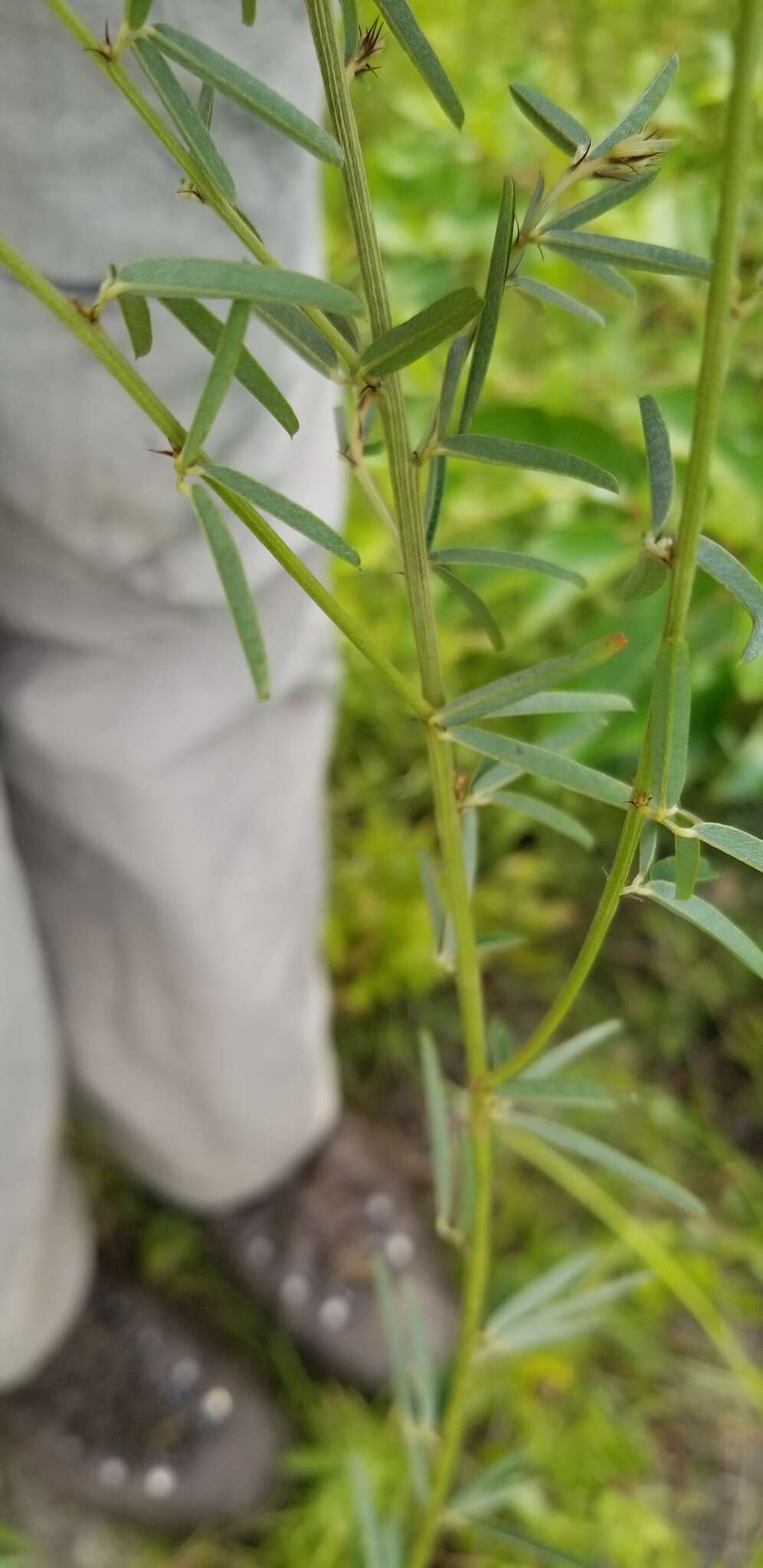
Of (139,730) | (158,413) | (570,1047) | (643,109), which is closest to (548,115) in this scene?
(643,109)

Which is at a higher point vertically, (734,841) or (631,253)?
(631,253)

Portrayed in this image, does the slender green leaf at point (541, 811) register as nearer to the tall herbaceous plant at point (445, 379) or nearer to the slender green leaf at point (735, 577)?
the tall herbaceous plant at point (445, 379)

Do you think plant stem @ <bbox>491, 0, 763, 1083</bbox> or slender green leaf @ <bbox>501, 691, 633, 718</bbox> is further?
slender green leaf @ <bbox>501, 691, 633, 718</bbox>

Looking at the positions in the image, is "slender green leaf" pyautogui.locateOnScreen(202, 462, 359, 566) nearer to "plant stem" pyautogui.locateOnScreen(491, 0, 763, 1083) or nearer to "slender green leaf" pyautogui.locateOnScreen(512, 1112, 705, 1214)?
"plant stem" pyautogui.locateOnScreen(491, 0, 763, 1083)

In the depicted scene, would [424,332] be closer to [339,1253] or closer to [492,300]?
[492,300]

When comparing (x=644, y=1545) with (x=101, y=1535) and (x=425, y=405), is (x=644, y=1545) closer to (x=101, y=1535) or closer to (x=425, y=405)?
(x=101, y=1535)

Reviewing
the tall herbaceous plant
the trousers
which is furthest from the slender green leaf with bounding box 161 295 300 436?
the trousers

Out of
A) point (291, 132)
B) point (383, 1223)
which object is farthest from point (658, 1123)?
point (291, 132)
